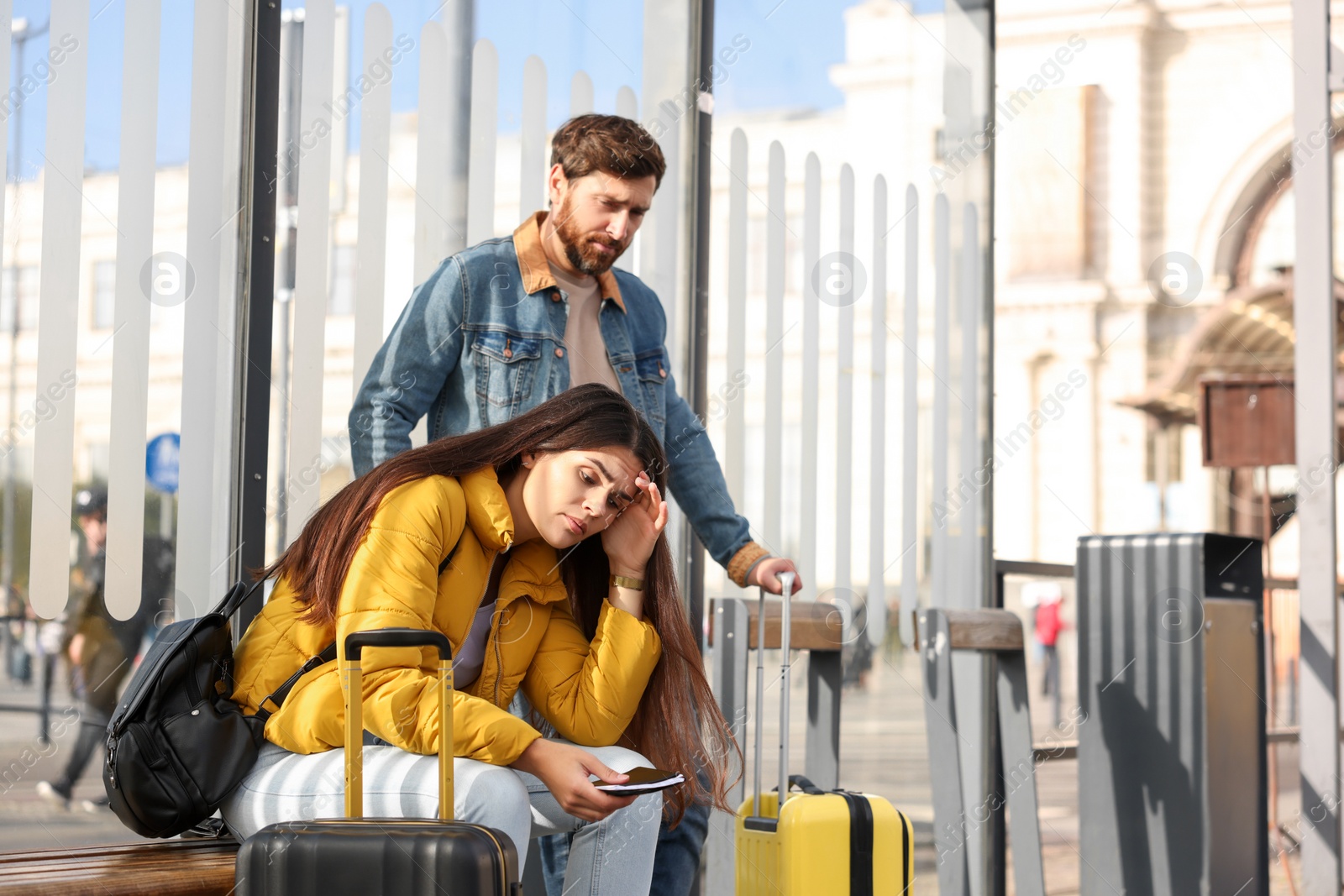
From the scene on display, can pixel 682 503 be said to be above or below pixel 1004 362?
below

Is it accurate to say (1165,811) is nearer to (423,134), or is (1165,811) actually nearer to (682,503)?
(682,503)

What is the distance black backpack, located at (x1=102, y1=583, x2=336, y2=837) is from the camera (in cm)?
160

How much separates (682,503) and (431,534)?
86 cm

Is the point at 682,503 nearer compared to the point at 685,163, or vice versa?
the point at 682,503

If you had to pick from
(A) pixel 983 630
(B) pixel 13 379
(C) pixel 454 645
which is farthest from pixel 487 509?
(A) pixel 983 630

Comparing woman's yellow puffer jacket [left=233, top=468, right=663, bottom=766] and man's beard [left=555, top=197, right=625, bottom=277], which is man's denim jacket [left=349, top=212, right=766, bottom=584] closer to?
man's beard [left=555, top=197, right=625, bottom=277]

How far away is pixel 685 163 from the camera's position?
3094mm

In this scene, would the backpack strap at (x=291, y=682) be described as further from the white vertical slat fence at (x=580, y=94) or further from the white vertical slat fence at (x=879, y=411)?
the white vertical slat fence at (x=879, y=411)

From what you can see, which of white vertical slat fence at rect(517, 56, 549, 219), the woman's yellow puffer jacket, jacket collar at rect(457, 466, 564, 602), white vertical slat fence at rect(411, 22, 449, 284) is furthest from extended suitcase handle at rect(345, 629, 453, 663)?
white vertical slat fence at rect(517, 56, 549, 219)

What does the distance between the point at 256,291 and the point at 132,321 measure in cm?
22

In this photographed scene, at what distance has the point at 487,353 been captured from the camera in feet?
7.29

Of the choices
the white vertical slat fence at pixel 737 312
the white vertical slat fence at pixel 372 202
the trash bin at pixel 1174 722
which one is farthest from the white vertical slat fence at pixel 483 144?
the trash bin at pixel 1174 722

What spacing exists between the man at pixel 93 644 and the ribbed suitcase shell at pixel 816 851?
1083 millimetres

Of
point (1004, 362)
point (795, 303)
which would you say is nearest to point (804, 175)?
point (795, 303)
